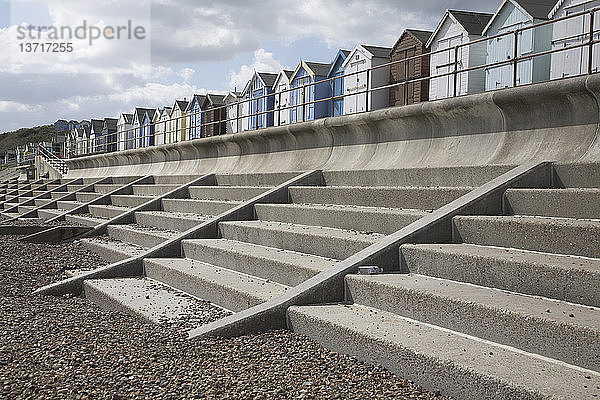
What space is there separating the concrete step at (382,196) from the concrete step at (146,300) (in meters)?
2.40

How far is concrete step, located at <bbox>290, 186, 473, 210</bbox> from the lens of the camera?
6414 mm

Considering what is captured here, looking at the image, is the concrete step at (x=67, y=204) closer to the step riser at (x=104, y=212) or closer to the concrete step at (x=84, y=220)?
the step riser at (x=104, y=212)

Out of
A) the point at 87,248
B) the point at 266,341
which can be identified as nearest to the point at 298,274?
the point at 266,341

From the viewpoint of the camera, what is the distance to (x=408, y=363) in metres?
3.65

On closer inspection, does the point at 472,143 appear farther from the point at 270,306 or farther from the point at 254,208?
the point at 270,306

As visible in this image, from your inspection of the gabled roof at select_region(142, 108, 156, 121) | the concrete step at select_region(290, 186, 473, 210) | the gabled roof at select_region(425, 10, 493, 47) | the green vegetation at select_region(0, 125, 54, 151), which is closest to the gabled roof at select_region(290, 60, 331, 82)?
the gabled roof at select_region(425, 10, 493, 47)

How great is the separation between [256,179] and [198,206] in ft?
3.85

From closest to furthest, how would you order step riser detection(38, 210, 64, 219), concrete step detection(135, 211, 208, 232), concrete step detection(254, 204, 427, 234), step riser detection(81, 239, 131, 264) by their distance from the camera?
concrete step detection(254, 204, 427, 234) → step riser detection(81, 239, 131, 264) → concrete step detection(135, 211, 208, 232) → step riser detection(38, 210, 64, 219)

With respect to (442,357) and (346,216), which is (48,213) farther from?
(442,357)

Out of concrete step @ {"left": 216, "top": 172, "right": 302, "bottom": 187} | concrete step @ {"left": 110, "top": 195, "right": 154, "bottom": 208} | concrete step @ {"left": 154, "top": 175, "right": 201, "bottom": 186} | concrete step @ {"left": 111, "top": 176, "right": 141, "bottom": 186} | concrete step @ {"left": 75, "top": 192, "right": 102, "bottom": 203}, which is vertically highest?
concrete step @ {"left": 216, "top": 172, "right": 302, "bottom": 187}

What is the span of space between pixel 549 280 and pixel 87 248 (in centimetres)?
835

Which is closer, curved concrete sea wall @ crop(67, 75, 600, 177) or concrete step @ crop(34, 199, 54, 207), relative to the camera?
curved concrete sea wall @ crop(67, 75, 600, 177)

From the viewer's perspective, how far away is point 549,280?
12.9 ft

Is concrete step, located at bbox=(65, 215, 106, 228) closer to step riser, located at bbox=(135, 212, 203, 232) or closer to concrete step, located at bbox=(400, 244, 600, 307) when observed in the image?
step riser, located at bbox=(135, 212, 203, 232)
